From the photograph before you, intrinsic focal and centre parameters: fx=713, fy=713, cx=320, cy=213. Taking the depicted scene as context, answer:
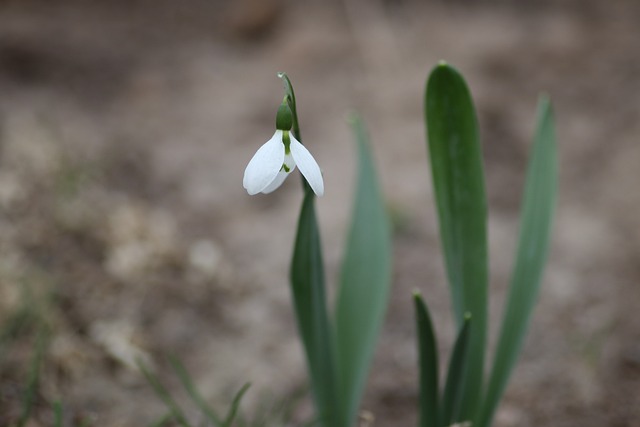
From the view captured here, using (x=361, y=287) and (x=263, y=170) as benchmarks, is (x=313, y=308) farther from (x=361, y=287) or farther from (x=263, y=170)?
(x=263, y=170)

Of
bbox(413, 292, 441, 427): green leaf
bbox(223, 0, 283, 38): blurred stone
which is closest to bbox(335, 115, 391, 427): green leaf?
bbox(413, 292, 441, 427): green leaf

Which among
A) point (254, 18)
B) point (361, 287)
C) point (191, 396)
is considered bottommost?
point (191, 396)

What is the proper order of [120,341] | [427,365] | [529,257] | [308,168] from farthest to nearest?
1. [120,341]
2. [529,257]
3. [427,365]
4. [308,168]

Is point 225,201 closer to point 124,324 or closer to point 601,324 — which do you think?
point 124,324

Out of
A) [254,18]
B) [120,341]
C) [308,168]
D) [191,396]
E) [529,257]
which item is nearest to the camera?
[308,168]

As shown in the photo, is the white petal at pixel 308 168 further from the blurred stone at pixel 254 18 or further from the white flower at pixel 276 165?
the blurred stone at pixel 254 18

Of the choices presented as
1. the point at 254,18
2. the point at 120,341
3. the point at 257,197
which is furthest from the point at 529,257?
the point at 254,18

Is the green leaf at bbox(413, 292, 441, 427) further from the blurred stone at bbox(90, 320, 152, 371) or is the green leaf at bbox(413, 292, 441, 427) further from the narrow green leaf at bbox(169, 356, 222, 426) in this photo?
the blurred stone at bbox(90, 320, 152, 371)
